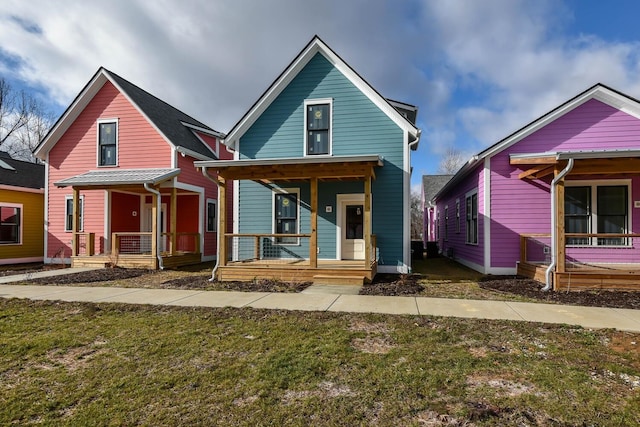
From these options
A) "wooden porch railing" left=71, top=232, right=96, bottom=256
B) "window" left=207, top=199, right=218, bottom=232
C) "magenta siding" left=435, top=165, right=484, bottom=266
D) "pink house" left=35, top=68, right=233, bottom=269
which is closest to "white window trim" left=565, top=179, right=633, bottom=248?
"magenta siding" left=435, top=165, right=484, bottom=266

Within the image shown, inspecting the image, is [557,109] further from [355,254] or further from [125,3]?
[125,3]

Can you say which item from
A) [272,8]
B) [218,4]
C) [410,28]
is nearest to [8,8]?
[218,4]

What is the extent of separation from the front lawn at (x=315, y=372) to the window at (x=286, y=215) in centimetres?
615

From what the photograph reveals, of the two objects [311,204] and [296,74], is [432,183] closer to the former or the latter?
[296,74]

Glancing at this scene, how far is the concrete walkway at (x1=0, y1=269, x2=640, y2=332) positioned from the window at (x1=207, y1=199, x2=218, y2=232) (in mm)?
7559

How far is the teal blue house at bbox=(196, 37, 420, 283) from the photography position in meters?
11.0

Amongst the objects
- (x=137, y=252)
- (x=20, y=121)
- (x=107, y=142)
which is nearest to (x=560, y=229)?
(x=137, y=252)

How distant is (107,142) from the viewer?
1467 centimetres

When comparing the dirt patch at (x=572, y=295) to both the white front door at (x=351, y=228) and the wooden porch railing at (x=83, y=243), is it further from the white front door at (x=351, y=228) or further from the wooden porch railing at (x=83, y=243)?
the wooden porch railing at (x=83, y=243)

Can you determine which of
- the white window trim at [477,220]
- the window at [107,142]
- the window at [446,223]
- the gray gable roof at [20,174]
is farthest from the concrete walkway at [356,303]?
the window at [446,223]

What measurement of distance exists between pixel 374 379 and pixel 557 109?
10427 millimetres

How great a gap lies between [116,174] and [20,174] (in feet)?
20.5

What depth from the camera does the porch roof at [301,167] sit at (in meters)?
8.96

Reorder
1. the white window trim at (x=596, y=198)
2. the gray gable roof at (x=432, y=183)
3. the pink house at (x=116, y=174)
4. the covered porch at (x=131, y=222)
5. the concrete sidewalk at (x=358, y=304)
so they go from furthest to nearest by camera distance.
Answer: the gray gable roof at (x=432, y=183), the pink house at (x=116, y=174), the covered porch at (x=131, y=222), the white window trim at (x=596, y=198), the concrete sidewalk at (x=358, y=304)
